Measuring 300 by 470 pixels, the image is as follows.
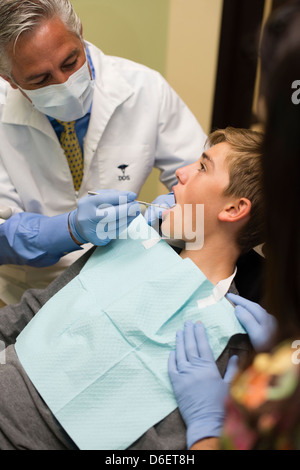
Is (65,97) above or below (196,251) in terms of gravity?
above

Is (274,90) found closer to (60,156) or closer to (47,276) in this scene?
(60,156)

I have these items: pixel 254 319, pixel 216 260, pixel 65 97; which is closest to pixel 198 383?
pixel 254 319

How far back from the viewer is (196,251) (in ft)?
4.52

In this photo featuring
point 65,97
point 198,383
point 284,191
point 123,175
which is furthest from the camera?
point 123,175

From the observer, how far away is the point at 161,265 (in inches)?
52.5

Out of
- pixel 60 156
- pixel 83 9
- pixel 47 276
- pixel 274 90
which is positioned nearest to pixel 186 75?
pixel 83 9

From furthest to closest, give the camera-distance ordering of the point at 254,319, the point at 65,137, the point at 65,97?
the point at 65,137 → the point at 65,97 → the point at 254,319

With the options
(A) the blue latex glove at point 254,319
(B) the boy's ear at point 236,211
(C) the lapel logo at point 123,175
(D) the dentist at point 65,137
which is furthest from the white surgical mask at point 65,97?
(A) the blue latex glove at point 254,319

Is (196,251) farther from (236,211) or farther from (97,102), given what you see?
(97,102)

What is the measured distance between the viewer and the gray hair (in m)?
1.36

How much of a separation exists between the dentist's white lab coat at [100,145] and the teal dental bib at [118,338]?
45cm

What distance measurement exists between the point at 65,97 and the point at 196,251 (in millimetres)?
599

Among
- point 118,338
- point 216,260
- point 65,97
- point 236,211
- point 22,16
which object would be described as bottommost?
point 118,338

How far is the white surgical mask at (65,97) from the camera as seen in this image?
1.48 m
